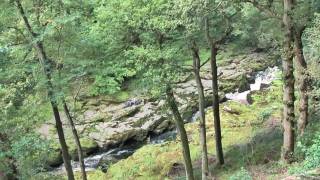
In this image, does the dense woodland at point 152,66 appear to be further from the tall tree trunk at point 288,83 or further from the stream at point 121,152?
the stream at point 121,152

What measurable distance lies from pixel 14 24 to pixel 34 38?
1355 millimetres

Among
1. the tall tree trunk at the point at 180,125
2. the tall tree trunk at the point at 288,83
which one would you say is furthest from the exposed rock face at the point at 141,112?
the tall tree trunk at the point at 288,83

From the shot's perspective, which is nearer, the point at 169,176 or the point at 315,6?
the point at 315,6

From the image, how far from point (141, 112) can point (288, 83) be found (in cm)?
2206

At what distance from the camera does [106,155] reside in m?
32.7

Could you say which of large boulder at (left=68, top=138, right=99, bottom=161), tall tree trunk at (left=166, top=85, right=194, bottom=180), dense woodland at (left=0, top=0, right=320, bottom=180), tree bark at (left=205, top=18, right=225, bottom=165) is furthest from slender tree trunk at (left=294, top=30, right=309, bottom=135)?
large boulder at (left=68, top=138, right=99, bottom=161)

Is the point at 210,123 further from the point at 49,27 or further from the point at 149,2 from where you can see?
the point at 49,27

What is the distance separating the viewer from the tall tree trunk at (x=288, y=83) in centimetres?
1573

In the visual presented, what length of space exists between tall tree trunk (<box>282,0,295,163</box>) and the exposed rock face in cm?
1314

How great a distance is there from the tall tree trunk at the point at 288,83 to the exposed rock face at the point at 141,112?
1314 cm

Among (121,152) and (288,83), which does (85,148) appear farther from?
(288,83)

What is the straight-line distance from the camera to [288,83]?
53.0 feet

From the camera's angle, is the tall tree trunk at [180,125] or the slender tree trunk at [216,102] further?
the slender tree trunk at [216,102]

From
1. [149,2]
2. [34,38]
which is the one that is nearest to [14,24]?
[34,38]
